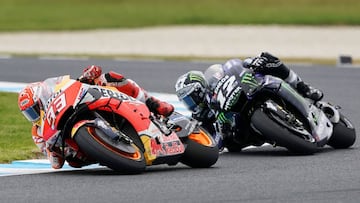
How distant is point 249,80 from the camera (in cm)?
1114

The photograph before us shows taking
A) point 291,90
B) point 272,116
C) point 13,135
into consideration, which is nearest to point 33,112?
point 272,116

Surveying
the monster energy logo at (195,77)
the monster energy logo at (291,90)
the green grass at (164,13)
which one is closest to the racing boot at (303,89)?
the monster energy logo at (291,90)

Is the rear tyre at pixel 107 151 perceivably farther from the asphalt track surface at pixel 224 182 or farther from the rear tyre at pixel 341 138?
the rear tyre at pixel 341 138

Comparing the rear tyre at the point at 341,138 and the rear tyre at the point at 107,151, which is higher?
the rear tyre at the point at 107,151

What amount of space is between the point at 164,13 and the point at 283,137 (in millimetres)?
32917

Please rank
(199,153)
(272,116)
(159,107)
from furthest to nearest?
1. (272,116)
2. (159,107)
3. (199,153)

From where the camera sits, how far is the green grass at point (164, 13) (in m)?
38.5

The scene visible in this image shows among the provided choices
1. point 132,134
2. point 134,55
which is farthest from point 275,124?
point 134,55

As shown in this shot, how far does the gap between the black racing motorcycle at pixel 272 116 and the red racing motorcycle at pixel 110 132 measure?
1.04 meters

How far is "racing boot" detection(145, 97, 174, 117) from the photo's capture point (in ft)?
33.3

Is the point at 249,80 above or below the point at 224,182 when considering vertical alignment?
below

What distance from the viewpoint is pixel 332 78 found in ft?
67.7

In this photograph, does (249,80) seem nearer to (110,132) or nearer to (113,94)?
(113,94)

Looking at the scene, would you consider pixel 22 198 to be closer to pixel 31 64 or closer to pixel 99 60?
pixel 31 64
